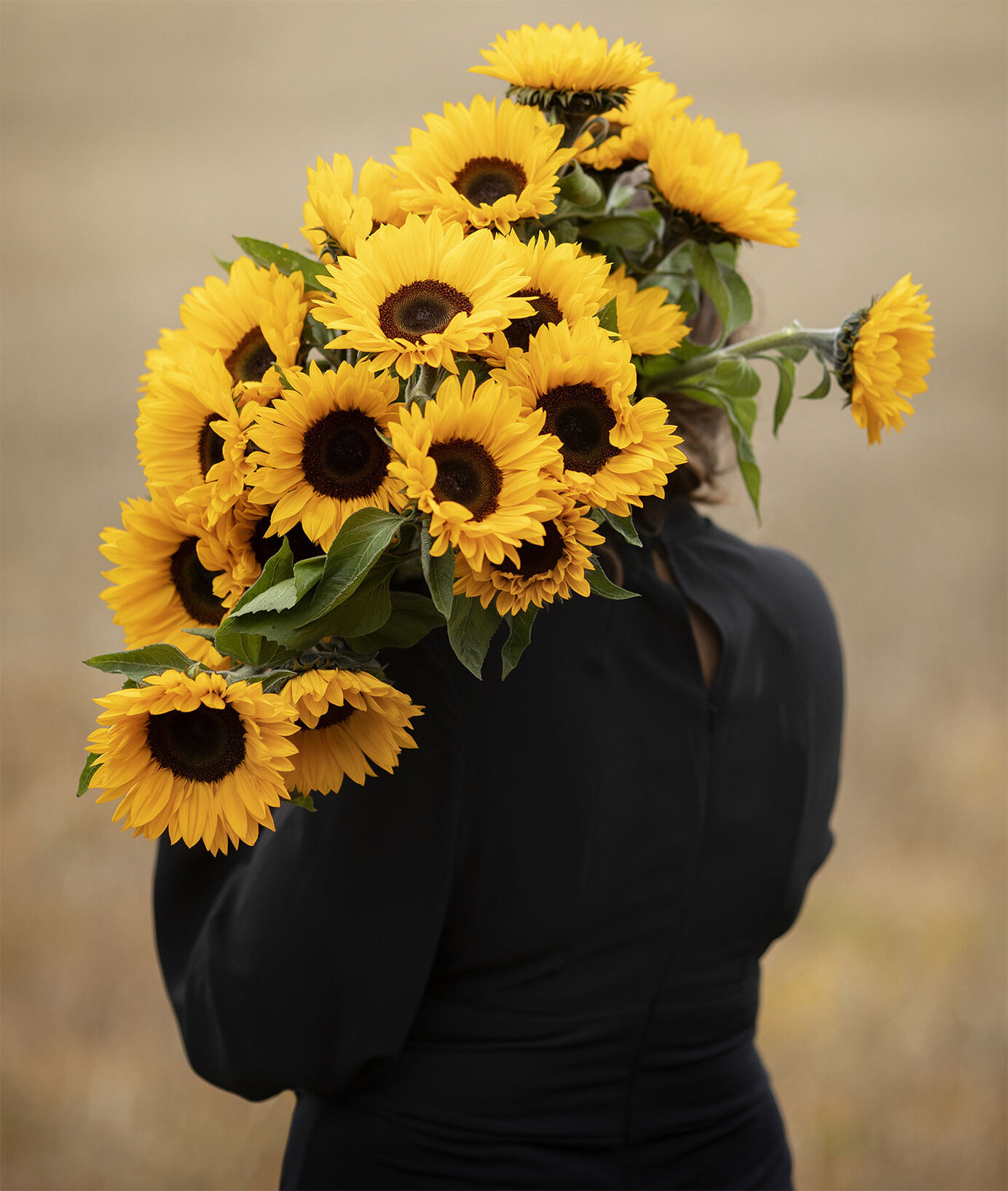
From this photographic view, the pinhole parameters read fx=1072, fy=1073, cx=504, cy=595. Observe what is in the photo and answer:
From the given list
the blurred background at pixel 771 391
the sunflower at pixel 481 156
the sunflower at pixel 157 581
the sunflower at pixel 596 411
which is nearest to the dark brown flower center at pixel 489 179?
the sunflower at pixel 481 156

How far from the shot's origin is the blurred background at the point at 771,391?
2.13 metres

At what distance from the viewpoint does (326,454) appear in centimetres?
49

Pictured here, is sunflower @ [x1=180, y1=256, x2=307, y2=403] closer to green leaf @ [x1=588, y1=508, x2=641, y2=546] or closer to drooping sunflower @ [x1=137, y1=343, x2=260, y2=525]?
drooping sunflower @ [x1=137, y1=343, x2=260, y2=525]

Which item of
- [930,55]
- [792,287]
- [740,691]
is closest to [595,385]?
[740,691]

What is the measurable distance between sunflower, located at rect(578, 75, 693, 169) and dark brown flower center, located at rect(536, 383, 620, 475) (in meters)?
0.21

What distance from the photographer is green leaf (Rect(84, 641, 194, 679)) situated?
476 mm

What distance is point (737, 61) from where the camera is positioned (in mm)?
2746

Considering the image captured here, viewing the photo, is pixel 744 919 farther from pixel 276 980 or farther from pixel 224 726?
pixel 224 726

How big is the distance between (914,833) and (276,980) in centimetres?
191

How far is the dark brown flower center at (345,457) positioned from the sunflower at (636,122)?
0.79 feet

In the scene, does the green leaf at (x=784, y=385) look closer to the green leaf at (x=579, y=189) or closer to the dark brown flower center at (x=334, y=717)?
the green leaf at (x=579, y=189)

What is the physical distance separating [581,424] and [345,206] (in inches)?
6.5

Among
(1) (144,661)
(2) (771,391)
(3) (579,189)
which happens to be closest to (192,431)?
(1) (144,661)

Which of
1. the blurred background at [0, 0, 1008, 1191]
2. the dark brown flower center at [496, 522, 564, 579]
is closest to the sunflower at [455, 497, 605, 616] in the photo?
the dark brown flower center at [496, 522, 564, 579]
